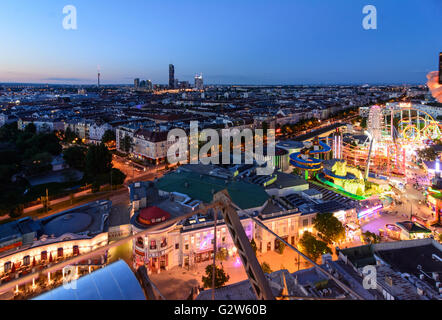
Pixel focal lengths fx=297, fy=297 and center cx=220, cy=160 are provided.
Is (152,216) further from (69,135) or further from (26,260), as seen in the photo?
(69,135)

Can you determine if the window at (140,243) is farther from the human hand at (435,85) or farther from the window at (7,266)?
the human hand at (435,85)

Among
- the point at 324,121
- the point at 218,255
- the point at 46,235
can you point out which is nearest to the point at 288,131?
the point at 324,121

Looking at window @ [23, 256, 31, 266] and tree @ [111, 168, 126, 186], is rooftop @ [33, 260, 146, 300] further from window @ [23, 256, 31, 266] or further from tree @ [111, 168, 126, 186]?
tree @ [111, 168, 126, 186]

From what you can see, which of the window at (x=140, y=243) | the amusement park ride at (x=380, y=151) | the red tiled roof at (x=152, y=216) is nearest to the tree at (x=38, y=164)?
the red tiled roof at (x=152, y=216)

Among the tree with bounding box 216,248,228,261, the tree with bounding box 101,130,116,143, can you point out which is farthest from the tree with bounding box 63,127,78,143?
the tree with bounding box 216,248,228,261
